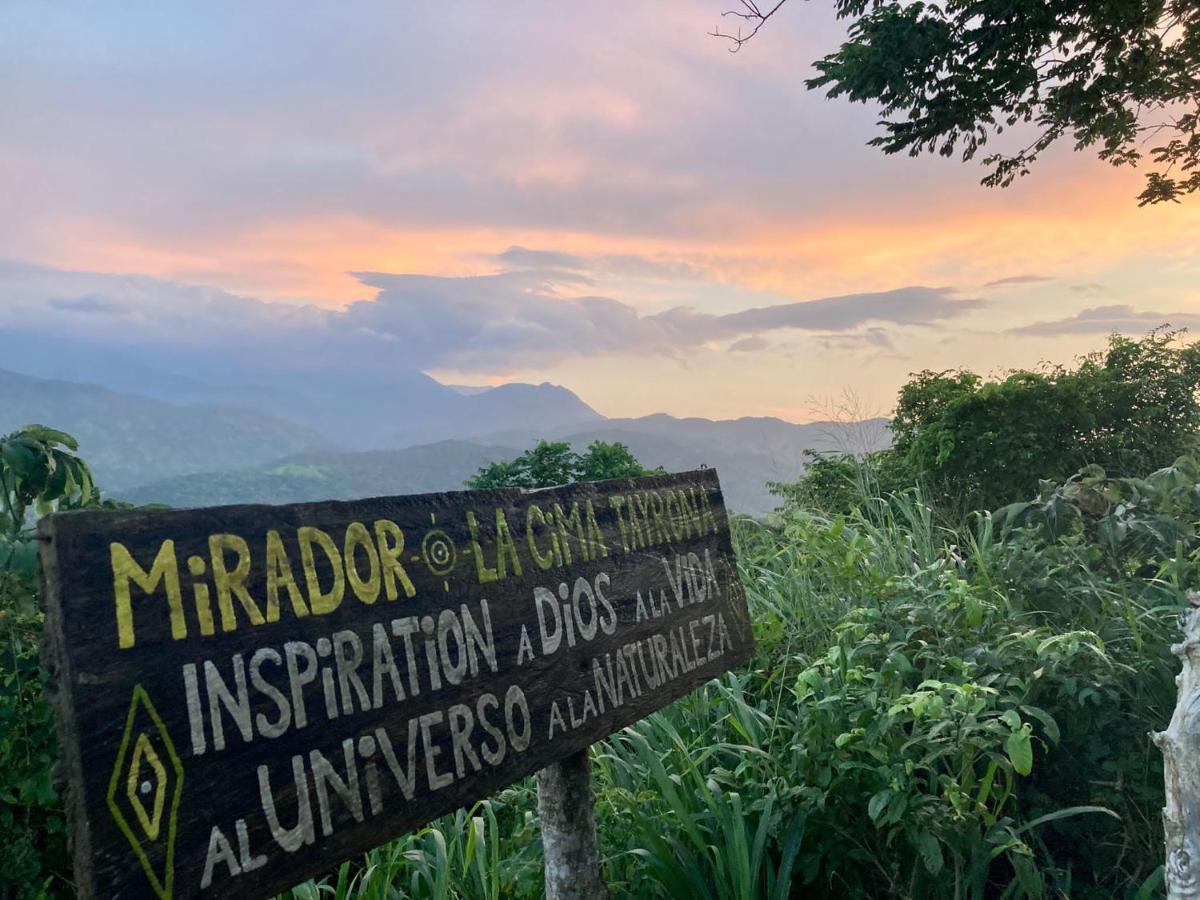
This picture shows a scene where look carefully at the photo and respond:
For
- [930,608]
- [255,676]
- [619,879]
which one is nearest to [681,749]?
[619,879]

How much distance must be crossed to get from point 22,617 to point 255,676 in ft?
5.58

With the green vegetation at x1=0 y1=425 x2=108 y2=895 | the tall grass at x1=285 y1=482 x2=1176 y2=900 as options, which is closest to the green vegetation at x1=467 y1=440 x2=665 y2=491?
the tall grass at x1=285 y1=482 x2=1176 y2=900

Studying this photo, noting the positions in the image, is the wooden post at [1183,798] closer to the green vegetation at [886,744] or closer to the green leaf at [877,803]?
the green vegetation at [886,744]

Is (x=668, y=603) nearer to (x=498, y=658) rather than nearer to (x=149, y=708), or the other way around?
(x=498, y=658)

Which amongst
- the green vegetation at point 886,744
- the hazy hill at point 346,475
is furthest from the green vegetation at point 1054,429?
the hazy hill at point 346,475

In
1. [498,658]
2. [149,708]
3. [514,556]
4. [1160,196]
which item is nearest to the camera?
[149,708]

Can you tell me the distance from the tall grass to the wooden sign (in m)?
0.69

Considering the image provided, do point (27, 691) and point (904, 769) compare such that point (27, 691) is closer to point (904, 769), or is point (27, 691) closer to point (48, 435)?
point (48, 435)

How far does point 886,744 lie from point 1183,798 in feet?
2.68

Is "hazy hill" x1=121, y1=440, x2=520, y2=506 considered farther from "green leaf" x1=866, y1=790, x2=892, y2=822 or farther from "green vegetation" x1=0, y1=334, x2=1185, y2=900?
"green leaf" x1=866, y1=790, x2=892, y2=822

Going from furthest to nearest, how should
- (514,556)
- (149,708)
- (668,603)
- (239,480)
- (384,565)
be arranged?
1. (239,480)
2. (668,603)
3. (514,556)
4. (384,565)
5. (149,708)

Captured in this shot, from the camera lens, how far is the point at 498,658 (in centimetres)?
197

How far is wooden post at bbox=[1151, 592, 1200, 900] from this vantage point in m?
1.96

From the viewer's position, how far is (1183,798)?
2025 mm
